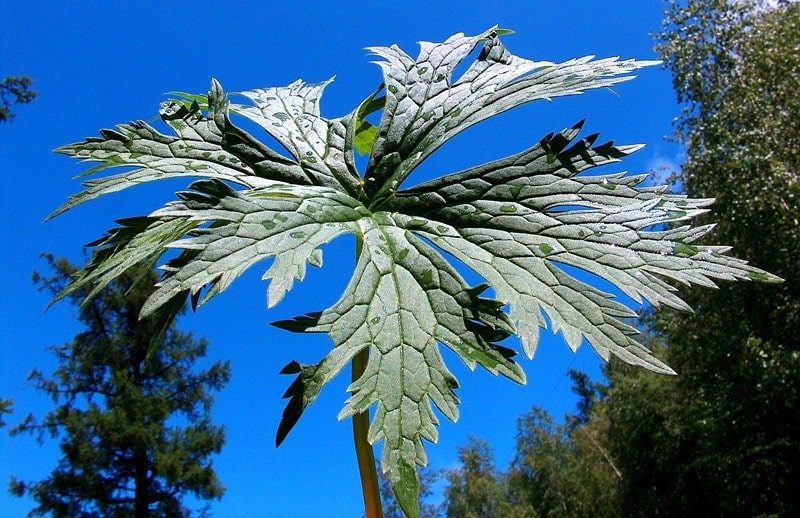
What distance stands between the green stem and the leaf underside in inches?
1.9

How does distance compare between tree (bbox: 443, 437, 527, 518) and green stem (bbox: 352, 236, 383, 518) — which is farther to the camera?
tree (bbox: 443, 437, 527, 518)

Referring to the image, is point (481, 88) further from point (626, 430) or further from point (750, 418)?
point (626, 430)

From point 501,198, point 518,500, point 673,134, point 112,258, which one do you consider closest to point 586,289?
point 501,198

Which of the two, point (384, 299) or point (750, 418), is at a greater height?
point (750, 418)

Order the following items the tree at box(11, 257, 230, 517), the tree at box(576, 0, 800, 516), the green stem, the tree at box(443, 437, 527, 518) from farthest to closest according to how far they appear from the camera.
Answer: the tree at box(443, 437, 527, 518), the tree at box(11, 257, 230, 517), the tree at box(576, 0, 800, 516), the green stem

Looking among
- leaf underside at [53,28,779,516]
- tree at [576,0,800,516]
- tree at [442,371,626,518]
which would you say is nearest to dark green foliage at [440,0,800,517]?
tree at [576,0,800,516]

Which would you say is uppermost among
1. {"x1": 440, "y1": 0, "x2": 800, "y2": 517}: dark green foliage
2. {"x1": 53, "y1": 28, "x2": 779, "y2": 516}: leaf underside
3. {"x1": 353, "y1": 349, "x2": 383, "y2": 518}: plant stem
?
{"x1": 440, "y1": 0, "x2": 800, "y2": 517}: dark green foliage

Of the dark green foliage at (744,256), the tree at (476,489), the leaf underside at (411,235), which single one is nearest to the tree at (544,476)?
the tree at (476,489)

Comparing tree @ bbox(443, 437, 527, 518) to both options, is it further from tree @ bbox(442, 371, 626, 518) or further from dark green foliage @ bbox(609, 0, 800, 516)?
dark green foliage @ bbox(609, 0, 800, 516)

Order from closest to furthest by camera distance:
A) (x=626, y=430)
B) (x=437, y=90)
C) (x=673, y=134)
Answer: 1. (x=437, y=90)
2. (x=673, y=134)
3. (x=626, y=430)

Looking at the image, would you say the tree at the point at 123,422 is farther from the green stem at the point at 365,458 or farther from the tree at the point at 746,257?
the green stem at the point at 365,458

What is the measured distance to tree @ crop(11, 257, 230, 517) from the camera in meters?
20.5

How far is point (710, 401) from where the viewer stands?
1480 cm

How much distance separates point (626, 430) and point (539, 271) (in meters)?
19.6
